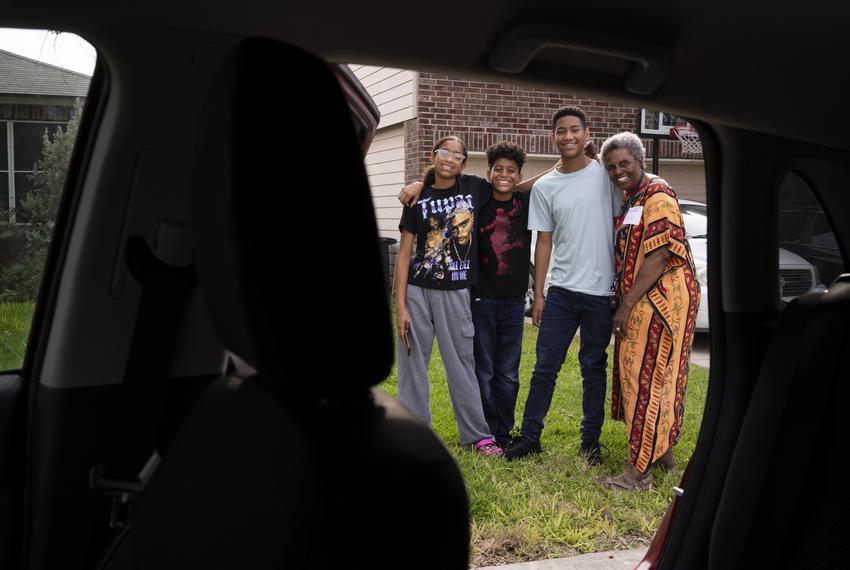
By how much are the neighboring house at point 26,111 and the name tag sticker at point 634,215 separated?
2.97 m

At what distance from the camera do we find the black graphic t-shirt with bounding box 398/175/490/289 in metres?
4.84

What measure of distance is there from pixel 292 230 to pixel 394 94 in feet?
32.3

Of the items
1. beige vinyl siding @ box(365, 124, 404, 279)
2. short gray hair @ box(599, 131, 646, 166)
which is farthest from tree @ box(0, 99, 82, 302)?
beige vinyl siding @ box(365, 124, 404, 279)

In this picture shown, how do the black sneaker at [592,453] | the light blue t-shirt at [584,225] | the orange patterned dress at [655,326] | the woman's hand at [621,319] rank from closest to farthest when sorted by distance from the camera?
the orange patterned dress at [655,326], the woman's hand at [621,319], the light blue t-shirt at [584,225], the black sneaker at [592,453]

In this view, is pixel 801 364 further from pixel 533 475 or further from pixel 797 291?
pixel 533 475

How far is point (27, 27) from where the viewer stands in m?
1.58

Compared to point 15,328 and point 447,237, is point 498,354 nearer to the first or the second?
point 447,237

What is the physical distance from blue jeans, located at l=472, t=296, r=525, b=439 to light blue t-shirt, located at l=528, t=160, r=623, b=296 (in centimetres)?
36

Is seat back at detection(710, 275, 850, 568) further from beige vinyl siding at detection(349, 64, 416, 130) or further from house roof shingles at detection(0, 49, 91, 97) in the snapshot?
beige vinyl siding at detection(349, 64, 416, 130)

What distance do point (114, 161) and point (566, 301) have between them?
3.35 m

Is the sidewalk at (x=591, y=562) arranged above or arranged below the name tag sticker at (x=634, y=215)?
below

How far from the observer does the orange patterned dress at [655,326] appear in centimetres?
417

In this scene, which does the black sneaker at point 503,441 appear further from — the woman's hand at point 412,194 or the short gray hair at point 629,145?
the short gray hair at point 629,145

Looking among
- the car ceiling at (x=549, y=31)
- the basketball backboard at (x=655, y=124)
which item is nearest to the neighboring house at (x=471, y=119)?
the basketball backboard at (x=655, y=124)
